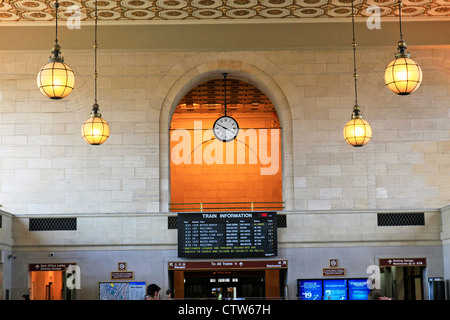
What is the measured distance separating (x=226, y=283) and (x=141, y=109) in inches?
175

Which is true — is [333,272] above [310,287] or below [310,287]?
above

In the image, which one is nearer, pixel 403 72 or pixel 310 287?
pixel 403 72

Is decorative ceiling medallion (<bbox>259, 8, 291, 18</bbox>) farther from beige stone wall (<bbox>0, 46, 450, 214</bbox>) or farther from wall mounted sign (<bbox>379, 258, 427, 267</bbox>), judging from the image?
wall mounted sign (<bbox>379, 258, 427, 267</bbox>)

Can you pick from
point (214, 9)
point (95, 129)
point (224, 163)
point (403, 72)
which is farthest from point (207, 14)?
point (224, 163)

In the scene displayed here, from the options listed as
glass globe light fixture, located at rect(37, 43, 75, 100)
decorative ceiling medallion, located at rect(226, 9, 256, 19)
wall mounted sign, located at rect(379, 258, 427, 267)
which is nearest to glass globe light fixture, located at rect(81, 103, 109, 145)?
glass globe light fixture, located at rect(37, 43, 75, 100)

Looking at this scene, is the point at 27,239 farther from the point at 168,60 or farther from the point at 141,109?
the point at 168,60

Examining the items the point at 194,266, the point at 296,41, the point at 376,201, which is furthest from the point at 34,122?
the point at 376,201

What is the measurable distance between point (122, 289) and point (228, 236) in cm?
255

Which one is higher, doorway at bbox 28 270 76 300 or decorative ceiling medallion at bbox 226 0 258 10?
decorative ceiling medallion at bbox 226 0 258 10

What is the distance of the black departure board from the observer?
13453 mm

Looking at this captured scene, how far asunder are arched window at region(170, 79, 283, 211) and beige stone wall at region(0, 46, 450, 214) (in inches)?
234

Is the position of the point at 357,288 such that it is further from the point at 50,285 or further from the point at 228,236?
the point at 50,285

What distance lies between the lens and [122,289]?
13.3 meters

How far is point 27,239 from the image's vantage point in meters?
13.6
